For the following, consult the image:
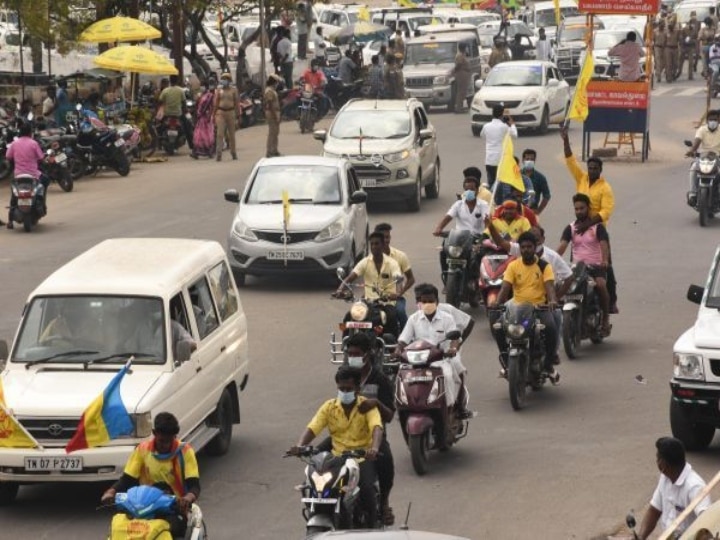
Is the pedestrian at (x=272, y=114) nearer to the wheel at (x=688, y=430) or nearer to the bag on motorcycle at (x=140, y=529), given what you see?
the wheel at (x=688, y=430)

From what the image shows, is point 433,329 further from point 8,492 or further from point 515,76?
point 515,76

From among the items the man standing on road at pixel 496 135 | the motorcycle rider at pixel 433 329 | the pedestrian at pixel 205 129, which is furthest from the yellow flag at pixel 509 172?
the pedestrian at pixel 205 129

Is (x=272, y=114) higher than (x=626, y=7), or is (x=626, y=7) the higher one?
(x=626, y=7)

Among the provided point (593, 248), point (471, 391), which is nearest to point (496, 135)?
point (593, 248)

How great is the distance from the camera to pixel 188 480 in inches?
432

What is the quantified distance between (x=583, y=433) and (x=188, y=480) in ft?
16.9

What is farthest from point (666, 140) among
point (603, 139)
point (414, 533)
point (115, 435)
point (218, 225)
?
point (414, 533)

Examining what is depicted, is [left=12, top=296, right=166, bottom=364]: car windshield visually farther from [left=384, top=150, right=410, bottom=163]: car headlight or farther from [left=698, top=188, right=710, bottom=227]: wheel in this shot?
[left=384, top=150, right=410, bottom=163]: car headlight

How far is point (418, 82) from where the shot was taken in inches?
1797

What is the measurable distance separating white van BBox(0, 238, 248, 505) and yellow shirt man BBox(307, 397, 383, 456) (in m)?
1.70

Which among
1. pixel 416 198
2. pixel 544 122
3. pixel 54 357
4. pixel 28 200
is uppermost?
pixel 54 357

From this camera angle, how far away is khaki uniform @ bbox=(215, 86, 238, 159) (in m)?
34.9

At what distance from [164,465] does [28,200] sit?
16.1 m

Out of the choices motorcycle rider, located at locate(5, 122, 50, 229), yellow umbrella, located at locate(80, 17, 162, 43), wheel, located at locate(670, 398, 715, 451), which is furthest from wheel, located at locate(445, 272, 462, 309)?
yellow umbrella, located at locate(80, 17, 162, 43)
